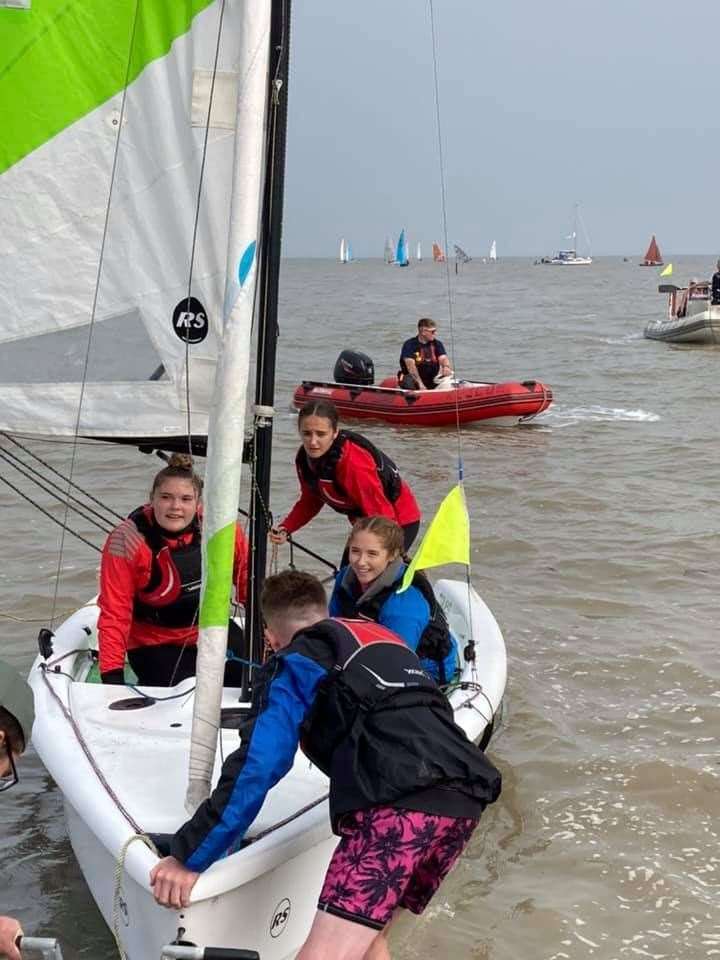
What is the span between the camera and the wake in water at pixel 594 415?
14195mm

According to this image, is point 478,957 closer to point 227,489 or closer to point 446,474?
point 227,489

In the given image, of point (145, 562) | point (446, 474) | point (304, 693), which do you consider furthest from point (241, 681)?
point (446, 474)

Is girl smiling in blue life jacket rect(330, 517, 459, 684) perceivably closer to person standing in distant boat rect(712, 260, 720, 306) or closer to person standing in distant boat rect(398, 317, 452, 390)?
person standing in distant boat rect(398, 317, 452, 390)

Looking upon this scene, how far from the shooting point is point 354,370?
13883 mm

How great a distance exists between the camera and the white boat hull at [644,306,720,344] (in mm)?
22125

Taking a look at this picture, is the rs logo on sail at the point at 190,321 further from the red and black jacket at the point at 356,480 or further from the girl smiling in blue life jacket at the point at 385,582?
the red and black jacket at the point at 356,480

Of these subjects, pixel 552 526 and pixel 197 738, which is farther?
pixel 552 526

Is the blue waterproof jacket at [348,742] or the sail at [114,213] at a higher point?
the sail at [114,213]

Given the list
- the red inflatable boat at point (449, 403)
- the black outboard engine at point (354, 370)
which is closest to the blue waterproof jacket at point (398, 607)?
the red inflatable boat at point (449, 403)

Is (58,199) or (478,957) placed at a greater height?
(58,199)

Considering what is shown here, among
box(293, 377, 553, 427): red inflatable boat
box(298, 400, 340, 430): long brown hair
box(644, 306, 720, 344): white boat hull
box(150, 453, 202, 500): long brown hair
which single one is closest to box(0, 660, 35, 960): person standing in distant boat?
box(150, 453, 202, 500): long brown hair

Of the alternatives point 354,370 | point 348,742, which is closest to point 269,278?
point 348,742

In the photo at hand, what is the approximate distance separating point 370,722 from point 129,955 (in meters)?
0.98

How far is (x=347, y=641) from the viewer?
2.68 metres
